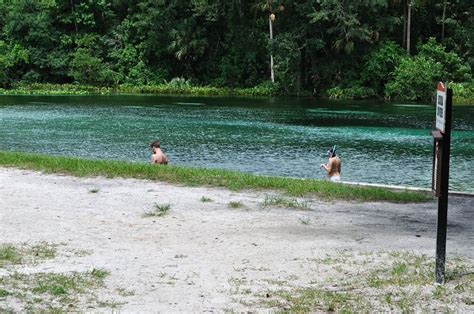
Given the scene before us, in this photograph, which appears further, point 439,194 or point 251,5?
point 251,5

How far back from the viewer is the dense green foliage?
177 feet

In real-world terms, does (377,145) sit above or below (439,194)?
below

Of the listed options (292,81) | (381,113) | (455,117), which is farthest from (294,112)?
(292,81)

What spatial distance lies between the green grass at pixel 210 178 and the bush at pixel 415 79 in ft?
131

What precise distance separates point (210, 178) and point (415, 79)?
40830 mm

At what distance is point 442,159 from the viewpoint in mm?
6688

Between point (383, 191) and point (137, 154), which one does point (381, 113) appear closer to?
point (137, 154)

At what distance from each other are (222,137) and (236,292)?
2239 cm

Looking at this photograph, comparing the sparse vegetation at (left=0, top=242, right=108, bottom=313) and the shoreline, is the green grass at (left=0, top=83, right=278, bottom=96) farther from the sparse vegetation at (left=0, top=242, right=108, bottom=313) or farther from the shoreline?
the sparse vegetation at (left=0, top=242, right=108, bottom=313)

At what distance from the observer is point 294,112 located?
42.0 m

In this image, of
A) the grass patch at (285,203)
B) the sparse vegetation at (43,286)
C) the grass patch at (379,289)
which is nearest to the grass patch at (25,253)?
the sparse vegetation at (43,286)

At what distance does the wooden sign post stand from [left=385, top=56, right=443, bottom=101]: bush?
46.0 m

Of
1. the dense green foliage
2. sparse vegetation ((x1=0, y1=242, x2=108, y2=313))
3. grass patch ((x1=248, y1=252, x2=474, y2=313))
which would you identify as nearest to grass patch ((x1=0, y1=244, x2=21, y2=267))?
sparse vegetation ((x1=0, y1=242, x2=108, y2=313))

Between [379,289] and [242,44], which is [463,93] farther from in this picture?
[379,289]
